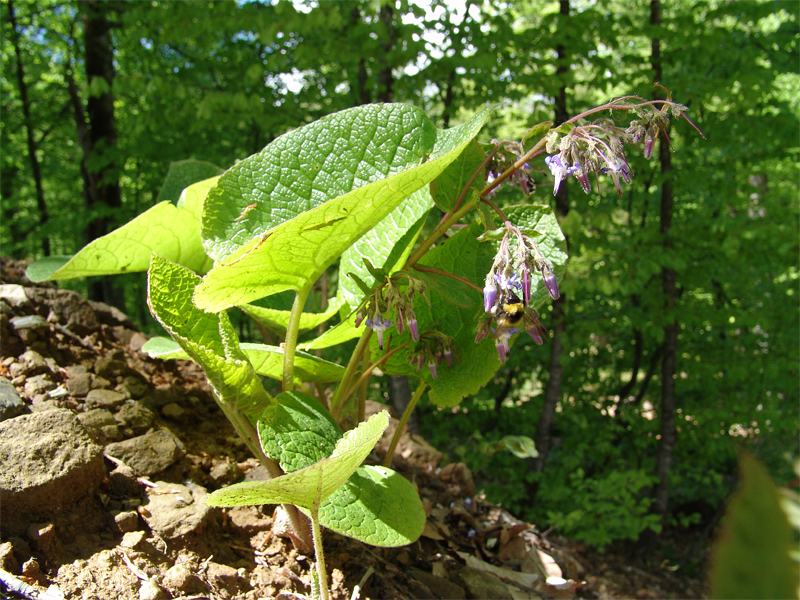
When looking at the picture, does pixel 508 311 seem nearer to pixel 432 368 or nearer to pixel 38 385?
pixel 432 368

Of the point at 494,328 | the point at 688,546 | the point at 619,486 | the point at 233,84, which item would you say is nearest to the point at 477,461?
the point at 619,486

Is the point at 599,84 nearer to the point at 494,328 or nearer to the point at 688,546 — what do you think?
the point at 494,328

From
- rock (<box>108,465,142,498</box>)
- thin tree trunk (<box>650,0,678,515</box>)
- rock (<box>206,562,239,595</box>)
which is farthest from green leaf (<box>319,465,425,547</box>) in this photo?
thin tree trunk (<box>650,0,678,515</box>)

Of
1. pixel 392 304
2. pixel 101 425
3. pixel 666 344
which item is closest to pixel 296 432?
pixel 392 304

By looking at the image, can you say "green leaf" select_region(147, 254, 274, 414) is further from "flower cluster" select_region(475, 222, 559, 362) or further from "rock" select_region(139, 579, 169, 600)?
"flower cluster" select_region(475, 222, 559, 362)

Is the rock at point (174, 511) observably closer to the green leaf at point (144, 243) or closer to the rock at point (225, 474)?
the rock at point (225, 474)
